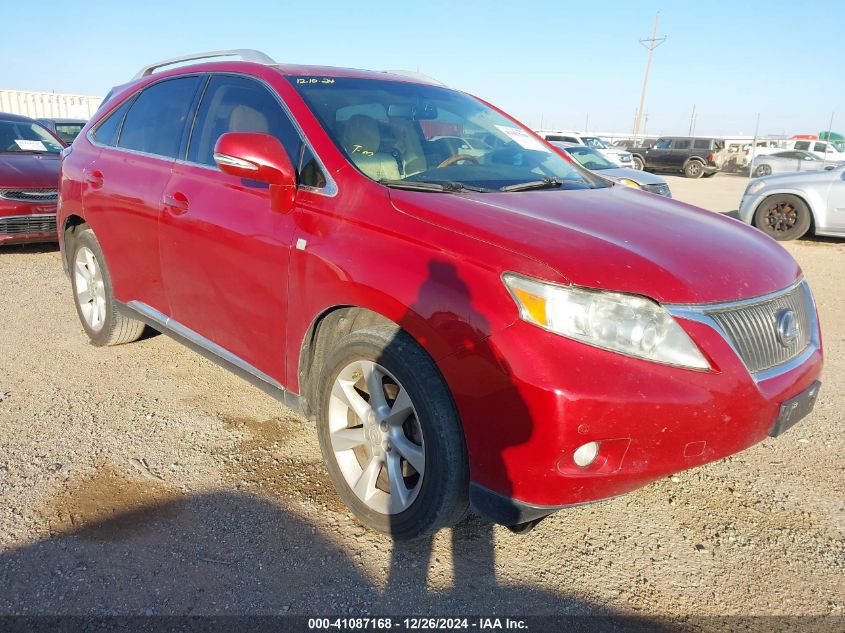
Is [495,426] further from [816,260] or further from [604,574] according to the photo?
[816,260]

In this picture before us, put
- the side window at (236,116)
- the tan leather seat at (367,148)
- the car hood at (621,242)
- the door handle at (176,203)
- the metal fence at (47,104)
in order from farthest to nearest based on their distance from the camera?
1. the metal fence at (47,104)
2. the door handle at (176,203)
3. the side window at (236,116)
4. the tan leather seat at (367,148)
5. the car hood at (621,242)

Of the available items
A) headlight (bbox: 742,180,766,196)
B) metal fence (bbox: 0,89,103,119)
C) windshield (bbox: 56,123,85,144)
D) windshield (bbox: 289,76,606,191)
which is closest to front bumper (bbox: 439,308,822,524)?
windshield (bbox: 289,76,606,191)

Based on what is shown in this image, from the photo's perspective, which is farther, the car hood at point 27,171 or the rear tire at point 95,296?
the car hood at point 27,171

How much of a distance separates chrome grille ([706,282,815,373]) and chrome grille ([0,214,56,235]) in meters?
7.72

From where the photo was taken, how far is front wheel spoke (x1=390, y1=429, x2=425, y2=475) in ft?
7.87

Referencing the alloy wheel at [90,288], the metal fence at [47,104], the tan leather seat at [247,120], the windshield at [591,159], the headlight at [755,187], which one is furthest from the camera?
the metal fence at [47,104]

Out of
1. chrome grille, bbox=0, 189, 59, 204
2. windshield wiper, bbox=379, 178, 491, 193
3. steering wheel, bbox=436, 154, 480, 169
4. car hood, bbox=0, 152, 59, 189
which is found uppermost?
steering wheel, bbox=436, 154, 480, 169

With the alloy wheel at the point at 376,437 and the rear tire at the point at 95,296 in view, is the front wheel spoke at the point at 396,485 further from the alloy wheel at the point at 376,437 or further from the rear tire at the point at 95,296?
the rear tire at the point at 95,296

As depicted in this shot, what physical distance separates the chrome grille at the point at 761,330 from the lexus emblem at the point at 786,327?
0.01m

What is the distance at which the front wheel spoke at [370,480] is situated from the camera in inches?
103

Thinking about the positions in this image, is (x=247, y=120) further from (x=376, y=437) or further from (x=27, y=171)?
(x=27, y=171)

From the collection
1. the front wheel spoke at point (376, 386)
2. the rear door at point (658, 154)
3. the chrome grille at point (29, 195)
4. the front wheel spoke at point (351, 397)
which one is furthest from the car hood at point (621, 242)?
the rear door at point (658, 154)

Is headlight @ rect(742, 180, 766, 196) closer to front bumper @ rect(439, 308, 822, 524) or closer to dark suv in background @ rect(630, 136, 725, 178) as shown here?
front bumper @ rect(439, 308, 822, 524)

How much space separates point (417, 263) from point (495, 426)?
2.05 feet
